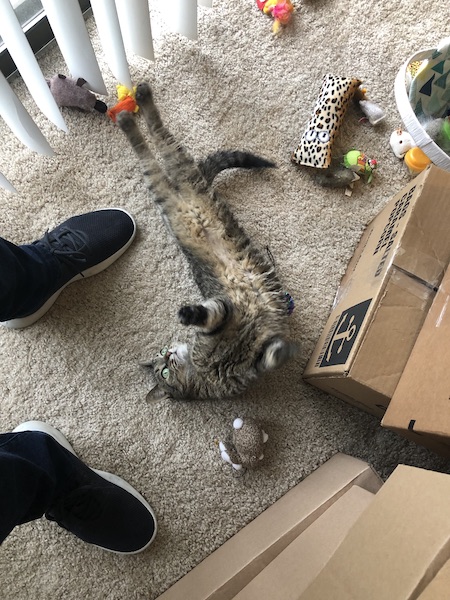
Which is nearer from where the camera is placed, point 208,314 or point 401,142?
point 208,314

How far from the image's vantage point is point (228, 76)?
4.64 feet

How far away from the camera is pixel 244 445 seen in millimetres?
1180

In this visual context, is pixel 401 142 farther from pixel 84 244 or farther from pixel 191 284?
pixel 84 244

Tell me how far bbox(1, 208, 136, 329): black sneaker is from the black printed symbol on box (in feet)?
1.99

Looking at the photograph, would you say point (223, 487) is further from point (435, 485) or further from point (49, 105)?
point (49, 105)

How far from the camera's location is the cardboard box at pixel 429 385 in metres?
0.88

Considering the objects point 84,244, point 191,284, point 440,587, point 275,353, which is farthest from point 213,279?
point 440,587

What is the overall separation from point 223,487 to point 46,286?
0.68 m

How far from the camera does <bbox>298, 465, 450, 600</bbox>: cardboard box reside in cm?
59

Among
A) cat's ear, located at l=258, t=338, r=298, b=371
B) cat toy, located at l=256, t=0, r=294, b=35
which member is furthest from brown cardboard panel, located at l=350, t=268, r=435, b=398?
cat toy, located at l=256, t=0, r=294, b=35

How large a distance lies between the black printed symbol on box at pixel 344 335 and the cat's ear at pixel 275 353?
86mm

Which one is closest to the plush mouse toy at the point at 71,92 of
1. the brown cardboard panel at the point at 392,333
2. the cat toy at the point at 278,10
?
the cat toy at the point at 278,10

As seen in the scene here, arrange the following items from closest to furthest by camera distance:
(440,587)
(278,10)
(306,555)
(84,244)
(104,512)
Result: (440,587) < (306,555) < (104,512) < (84,244) < (278,10)

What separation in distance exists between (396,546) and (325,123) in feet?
3.47
